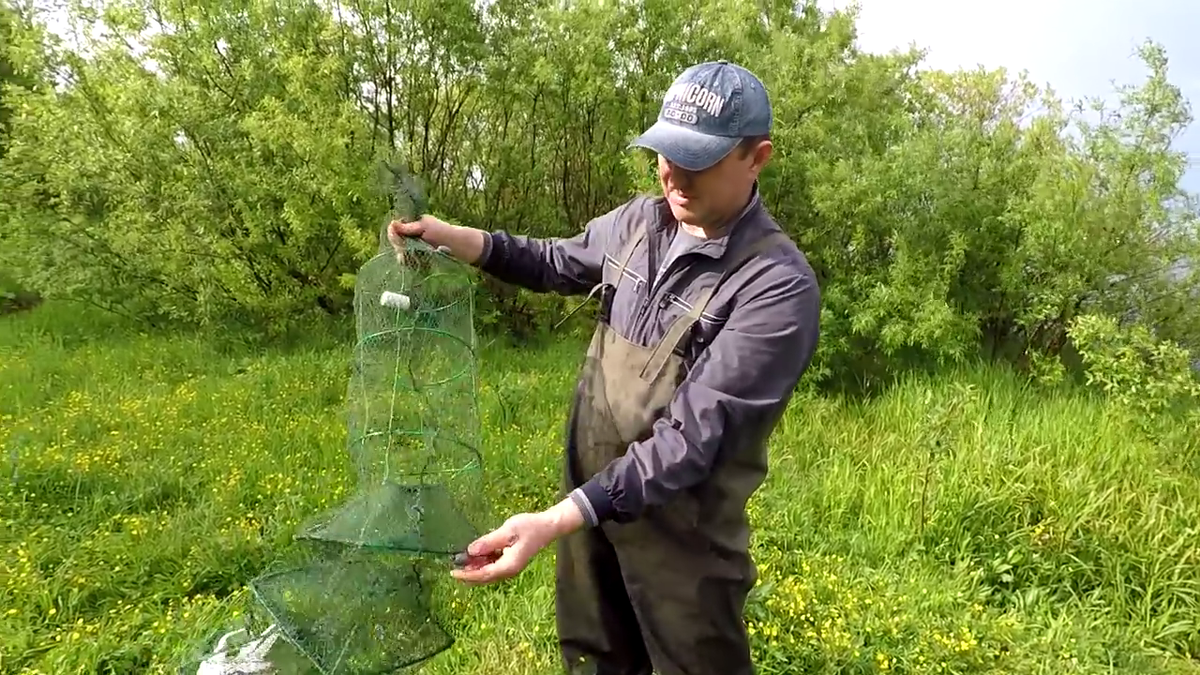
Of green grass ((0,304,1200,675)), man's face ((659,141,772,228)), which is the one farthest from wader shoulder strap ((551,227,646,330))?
green grass ((0,304,1200,675))

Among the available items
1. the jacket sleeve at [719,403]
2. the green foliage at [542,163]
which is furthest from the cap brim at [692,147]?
the green foliage at [542,163]

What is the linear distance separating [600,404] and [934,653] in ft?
5.99

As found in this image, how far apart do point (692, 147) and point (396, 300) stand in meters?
0.95

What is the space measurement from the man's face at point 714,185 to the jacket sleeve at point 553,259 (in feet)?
1.36

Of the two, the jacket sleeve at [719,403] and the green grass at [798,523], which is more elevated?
the jacket sleeve at [719,403]

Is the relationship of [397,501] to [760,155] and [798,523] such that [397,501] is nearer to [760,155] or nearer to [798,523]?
[760,155]

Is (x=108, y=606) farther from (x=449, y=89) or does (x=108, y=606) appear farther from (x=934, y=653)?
(x=449, y=89)

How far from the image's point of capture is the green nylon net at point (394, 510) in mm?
2201

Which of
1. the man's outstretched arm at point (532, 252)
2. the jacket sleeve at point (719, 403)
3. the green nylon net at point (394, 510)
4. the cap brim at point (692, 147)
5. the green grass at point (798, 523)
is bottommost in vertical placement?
the green grass at point (798, 523)

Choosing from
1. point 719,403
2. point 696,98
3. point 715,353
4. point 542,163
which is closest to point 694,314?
point 715,353

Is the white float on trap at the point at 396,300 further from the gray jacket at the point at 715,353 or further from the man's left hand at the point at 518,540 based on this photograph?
the man's left hand at the point at 518,540

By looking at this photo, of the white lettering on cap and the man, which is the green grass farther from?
the white lettering on cap

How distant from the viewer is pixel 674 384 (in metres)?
2.13

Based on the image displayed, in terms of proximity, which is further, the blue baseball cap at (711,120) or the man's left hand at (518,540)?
the blue baseball cap at (711,120)
